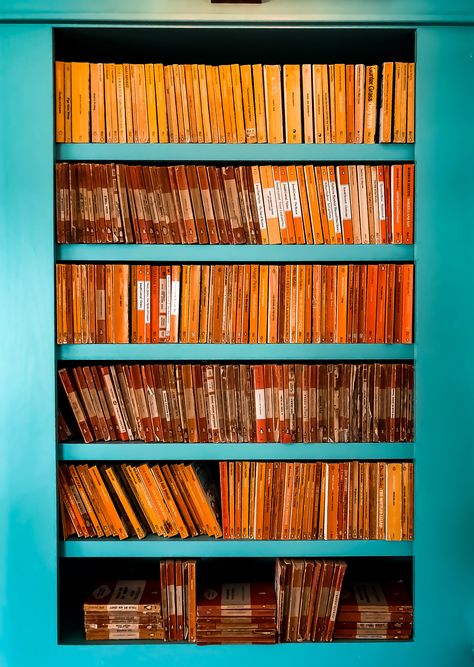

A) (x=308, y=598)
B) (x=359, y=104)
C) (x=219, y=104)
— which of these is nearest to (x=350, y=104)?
(x=359, y=104)

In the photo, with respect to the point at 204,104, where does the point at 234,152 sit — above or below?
below

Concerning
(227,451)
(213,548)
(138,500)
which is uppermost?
(227,451)

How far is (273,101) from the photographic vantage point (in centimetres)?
160

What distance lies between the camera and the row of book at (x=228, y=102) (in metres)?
1.60

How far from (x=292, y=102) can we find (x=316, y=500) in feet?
3.81

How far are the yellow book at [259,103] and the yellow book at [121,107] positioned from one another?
0.38m

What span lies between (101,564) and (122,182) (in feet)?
4.20

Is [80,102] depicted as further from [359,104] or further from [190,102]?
[359,104]

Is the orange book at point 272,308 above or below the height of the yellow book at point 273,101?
below

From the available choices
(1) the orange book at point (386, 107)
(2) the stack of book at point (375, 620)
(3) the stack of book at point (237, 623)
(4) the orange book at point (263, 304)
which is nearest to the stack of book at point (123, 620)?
(3) the stack of book at point (237, 623)

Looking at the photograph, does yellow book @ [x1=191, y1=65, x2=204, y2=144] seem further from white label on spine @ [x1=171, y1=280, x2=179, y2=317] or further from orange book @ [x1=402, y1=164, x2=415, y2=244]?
orange book @ [x1=402, y1=164, x2=415, y2=244]

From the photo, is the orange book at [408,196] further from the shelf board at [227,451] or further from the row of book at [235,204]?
the shelf board at [227,451]

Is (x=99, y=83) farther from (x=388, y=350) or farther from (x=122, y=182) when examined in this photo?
(x=388, y=350)

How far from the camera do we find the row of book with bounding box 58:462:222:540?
1.64m
